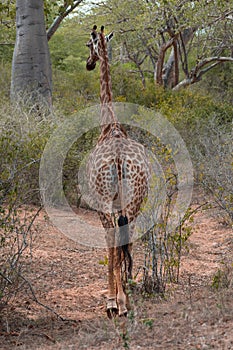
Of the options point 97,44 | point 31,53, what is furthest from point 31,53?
point 97,44

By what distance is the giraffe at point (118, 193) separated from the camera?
203 inches

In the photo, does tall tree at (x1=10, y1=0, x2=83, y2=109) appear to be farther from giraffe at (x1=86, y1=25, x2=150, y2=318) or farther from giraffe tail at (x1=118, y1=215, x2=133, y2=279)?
giraffe tail at (x1=118, y1=215, x2=133, y2=279)

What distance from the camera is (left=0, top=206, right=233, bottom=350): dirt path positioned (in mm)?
4020

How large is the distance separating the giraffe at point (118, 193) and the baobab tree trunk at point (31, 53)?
21.1 feet

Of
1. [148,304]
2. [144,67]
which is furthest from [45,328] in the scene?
[144,67]

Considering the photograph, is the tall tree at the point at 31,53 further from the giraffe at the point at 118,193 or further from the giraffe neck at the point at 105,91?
the giraffe at the point at 118,193

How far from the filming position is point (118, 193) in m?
5.21

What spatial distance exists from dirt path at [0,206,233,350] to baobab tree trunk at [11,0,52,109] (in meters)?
4.64

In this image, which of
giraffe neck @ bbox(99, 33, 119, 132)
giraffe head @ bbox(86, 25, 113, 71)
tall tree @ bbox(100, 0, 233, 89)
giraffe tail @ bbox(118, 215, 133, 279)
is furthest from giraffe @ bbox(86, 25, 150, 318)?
tall tree @ bbox(100, 0, 233, 89)

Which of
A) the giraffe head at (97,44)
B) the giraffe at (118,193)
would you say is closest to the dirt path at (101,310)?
the giraffe at (118,193)

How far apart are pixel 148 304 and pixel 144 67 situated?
2612 centimetres

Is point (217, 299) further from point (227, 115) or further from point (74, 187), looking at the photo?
point (227, 115)

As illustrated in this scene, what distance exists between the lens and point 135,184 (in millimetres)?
5297

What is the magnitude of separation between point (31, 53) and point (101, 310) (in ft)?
24.7
